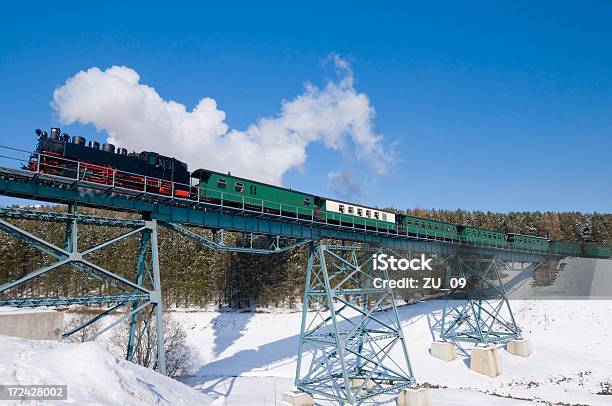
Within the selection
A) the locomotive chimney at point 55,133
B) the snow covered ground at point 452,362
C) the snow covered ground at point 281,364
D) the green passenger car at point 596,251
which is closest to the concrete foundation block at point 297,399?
the snow covered ground at point 281,364

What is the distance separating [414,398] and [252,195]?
16.3 metres

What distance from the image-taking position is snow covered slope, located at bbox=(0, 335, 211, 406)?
8.11 metres

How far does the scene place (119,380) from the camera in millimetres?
8977

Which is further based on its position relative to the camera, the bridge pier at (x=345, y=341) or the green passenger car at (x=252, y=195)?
the bridge pier at (x=345, y=341)

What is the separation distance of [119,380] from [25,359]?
8.12 feet

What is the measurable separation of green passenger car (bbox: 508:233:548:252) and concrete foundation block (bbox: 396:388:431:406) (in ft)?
86.6

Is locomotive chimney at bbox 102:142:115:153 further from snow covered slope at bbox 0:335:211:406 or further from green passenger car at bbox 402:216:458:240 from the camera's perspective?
green passenger car at bbox 402:216:458:240

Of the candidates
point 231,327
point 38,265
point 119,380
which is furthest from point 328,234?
point 38,265

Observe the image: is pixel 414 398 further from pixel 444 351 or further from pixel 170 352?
pixel 170 352

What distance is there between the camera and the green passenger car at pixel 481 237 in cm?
3919

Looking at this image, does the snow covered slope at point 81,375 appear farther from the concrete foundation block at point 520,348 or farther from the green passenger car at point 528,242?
the green passenger car at point 528,242

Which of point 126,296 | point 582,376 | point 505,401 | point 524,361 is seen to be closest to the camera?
point 126,296

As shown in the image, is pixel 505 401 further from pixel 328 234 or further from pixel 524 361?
pixel 328 234

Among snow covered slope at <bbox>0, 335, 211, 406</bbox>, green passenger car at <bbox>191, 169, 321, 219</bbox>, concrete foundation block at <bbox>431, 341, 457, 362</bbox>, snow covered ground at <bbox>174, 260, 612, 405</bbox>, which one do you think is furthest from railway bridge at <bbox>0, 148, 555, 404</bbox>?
snow covered slope at <bbox>0, 335, 211, 406</bbox>
